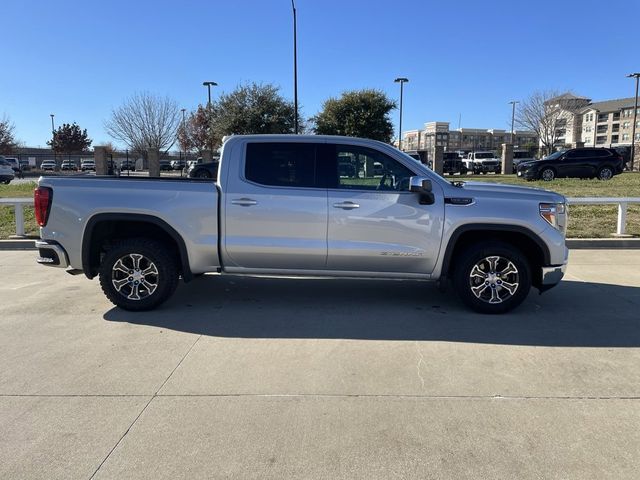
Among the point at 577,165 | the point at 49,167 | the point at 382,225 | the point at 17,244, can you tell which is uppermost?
the point at 49,167

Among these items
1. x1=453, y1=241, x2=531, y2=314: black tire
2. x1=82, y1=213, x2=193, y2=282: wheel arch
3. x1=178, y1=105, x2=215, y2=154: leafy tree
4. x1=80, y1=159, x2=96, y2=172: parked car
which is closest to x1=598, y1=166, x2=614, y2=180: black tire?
x1=453, y1=241, x2=531, y2=314: black tire

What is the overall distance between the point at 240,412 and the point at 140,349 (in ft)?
5.34

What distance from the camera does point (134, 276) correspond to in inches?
226

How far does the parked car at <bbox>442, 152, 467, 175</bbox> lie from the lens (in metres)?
44.2

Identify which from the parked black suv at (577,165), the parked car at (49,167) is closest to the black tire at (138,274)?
the parked black suv at (577,165)

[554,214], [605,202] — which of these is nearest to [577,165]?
[605,202]

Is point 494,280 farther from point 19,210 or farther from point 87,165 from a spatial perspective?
point 87,165

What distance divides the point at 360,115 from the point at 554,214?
104 feet

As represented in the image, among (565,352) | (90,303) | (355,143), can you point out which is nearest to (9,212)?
(90,303)

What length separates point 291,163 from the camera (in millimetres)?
5762

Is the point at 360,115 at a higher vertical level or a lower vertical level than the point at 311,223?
higher

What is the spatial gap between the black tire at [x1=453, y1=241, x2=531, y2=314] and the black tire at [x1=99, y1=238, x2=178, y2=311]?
10.5ft

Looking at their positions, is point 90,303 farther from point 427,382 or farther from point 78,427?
point 427,382

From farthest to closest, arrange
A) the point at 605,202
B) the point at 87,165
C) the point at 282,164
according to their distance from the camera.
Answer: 1. the point at 87,165
2. the point at 605,202
3. the point at 282,164
